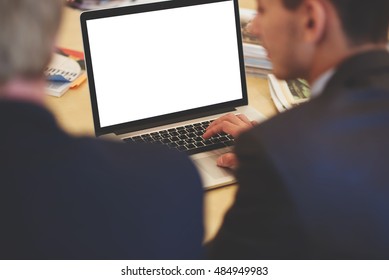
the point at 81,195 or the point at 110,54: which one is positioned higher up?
the point at 110,54

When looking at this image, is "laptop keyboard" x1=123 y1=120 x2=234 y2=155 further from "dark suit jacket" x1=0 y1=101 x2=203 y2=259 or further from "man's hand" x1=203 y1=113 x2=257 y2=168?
"dark suit jacket" x1=0 y1=101 x2=203 y2=259

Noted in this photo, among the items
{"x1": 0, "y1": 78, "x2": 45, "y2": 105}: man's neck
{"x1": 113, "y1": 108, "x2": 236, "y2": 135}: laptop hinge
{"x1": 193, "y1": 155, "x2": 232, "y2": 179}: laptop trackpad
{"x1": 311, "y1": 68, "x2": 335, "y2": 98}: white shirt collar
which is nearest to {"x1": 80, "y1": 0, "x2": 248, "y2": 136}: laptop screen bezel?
{"x1": 113, "y1": 108, "x2": 236, "y2": 135}: laptop hinge

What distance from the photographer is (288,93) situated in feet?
5.66

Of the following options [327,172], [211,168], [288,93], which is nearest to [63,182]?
[327,172]

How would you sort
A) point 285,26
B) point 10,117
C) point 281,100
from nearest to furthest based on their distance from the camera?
1. point 10,117
2. point 285,26
3. point 281,100

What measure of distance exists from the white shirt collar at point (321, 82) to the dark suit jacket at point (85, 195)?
256 mm

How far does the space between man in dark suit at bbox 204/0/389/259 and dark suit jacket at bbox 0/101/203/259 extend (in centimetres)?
11

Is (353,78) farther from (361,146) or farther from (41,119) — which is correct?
(41,119)

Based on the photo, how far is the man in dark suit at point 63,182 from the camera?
0.77 meters

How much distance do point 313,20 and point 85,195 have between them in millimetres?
438

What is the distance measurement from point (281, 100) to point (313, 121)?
823 mm

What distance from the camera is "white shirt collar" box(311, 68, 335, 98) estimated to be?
99 centimetres
